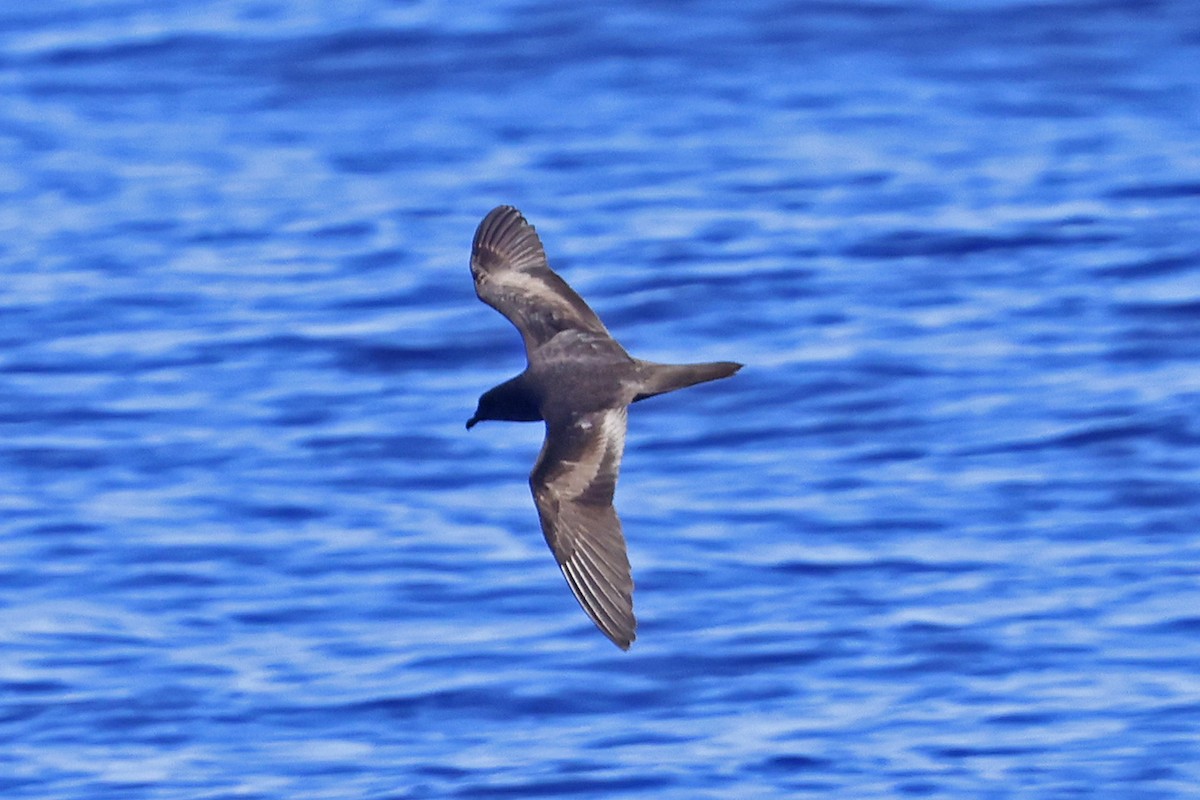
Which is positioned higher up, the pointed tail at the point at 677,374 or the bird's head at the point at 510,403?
the bird's head at the point at 510,403

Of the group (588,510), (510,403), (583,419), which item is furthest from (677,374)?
(510,403)

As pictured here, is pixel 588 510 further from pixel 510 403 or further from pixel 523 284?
pixel 523 284

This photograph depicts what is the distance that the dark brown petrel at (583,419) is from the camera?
23.1 ft

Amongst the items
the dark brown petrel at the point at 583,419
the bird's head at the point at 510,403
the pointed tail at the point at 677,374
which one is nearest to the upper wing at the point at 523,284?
the dark brown petrel at the point at 583,419

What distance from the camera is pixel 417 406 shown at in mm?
11555

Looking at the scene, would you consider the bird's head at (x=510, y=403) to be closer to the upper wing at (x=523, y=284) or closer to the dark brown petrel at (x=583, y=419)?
the dark brown petrel at (x=583, y=419)

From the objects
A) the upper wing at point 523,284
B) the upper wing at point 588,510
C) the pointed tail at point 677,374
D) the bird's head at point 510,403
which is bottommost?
the upper wing at point 588,510

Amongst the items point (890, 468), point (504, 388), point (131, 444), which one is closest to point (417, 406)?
point (131, 444)

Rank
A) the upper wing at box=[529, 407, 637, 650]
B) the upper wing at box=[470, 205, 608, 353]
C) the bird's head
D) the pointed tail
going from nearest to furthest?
the upper wing at box=[529, 407, 637, 650], the pointed tail, the bird's head, the upper wing at box=[470, 205, 608, 353]

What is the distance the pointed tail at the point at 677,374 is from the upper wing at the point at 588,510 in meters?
0.15

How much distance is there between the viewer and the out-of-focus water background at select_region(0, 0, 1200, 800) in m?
9.02

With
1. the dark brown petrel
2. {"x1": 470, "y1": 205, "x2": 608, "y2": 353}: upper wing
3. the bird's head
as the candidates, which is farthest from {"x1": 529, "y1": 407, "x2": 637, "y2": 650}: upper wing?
{"x1": 470, "y1": 205, "x2": 608, "y2": 353}: upper wing

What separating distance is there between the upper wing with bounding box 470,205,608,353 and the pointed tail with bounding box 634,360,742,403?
521 millimetres

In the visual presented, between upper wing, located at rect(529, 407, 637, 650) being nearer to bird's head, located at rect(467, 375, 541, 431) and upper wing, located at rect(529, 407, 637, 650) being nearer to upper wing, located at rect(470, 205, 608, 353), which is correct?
bird's head, located at rect(467, 375, 541, 431)
